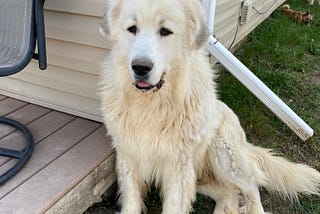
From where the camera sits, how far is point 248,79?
2885 millimetres

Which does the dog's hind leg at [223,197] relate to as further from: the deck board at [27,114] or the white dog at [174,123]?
the deck board at [27,114]

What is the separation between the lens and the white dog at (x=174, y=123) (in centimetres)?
182

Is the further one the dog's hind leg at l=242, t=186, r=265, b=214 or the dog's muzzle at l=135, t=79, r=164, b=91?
the dog's hind leg at l=242, t=186, r=265, b=214

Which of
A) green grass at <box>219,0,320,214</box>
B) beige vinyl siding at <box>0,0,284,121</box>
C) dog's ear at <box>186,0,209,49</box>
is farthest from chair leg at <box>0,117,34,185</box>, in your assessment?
green grass at <box>219,0,320,214</box>

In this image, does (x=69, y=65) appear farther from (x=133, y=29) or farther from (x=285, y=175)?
(x=285, y=175)

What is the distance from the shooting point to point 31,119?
2803mm

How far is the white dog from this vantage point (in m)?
1.82

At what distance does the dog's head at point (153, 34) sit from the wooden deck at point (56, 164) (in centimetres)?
74

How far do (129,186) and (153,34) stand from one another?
984mm

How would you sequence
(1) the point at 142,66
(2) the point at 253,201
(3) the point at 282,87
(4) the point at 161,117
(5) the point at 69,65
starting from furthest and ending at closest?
(3) the point at 282,87 < (5) the point at 69,65 < (2) the point at 253,201 < (4) the point at 161,117 < (1) the point at 142,66

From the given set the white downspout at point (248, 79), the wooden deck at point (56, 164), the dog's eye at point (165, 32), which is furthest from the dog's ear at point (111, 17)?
the white downspout at point (248, 79)

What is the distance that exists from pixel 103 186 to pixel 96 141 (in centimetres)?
31

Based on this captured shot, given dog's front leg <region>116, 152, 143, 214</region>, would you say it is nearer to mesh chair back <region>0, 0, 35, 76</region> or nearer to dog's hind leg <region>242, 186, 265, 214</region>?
dog's hind leg <region>242, 186, 265, 214</region>

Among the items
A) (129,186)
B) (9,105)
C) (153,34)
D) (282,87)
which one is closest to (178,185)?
(129,186)
